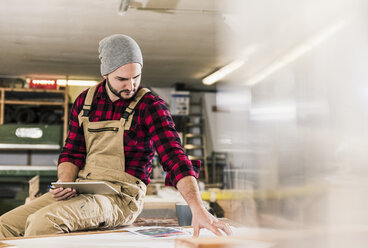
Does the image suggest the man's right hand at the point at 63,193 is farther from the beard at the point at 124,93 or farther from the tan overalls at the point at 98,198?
the beard at the point at 124,93

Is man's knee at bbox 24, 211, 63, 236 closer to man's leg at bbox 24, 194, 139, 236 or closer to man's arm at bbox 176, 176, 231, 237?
man's leg at bbox 24, 194, 139, 236

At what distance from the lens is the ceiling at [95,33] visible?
15.1ft

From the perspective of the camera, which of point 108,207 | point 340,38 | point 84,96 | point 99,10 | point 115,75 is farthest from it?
point 99,10

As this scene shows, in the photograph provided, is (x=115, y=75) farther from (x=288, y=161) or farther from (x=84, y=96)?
(x=288, y=161)

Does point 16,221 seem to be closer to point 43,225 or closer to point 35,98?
point 43,225

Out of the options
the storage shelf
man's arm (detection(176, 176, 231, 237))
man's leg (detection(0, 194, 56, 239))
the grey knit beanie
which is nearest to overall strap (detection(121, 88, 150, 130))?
the grey knit beanie

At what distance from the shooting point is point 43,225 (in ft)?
4.58

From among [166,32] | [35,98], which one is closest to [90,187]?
[166,32]

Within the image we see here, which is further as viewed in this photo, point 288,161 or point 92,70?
point 92,70

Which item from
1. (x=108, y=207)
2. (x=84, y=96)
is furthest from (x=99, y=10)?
(x=108, y=207)

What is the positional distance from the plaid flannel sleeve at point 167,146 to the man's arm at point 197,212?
0.04 metres

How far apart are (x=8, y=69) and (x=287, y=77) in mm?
8700

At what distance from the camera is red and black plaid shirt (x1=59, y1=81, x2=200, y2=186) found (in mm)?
1529

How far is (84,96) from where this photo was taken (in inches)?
74.9
